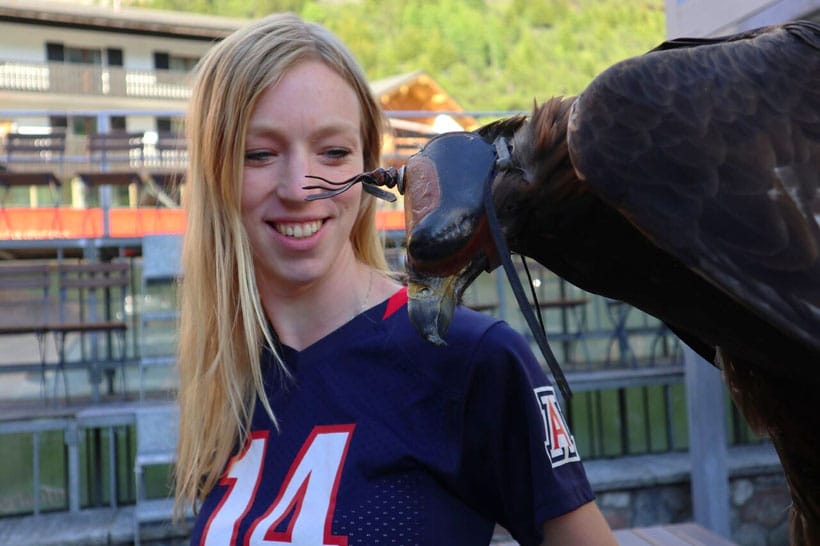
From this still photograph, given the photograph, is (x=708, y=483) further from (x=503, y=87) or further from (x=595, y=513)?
(x=503, y=87)

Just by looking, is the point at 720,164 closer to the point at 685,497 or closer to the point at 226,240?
the point at 226,240

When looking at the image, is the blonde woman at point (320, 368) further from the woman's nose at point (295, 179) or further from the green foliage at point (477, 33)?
the green foliage at point (477, 33)

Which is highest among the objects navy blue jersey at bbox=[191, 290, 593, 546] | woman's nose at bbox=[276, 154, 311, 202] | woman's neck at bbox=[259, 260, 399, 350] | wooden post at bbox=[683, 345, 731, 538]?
woman's nose at bbox=[276, 154, 311, 202]

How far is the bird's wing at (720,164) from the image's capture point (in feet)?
2.69

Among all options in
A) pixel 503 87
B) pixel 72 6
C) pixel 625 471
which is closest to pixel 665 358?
pixel 625 471

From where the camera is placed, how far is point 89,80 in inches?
973

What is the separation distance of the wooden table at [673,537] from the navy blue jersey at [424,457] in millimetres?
1501

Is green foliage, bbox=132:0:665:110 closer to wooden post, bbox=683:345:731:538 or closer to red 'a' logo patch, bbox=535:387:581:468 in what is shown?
wooden post, bbox=683:345:731:538

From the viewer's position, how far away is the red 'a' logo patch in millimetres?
1066

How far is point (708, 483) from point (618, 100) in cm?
359

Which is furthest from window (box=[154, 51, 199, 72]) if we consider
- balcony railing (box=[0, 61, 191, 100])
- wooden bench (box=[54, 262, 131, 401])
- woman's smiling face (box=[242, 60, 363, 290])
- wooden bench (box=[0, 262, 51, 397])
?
woman's smiling face (box=[242, 60, 363, 290])

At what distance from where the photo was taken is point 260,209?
4.04ft

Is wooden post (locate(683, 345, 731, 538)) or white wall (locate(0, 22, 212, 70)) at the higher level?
white wall (locate(0, 22, 212, 70))

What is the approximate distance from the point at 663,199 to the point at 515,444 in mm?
415
